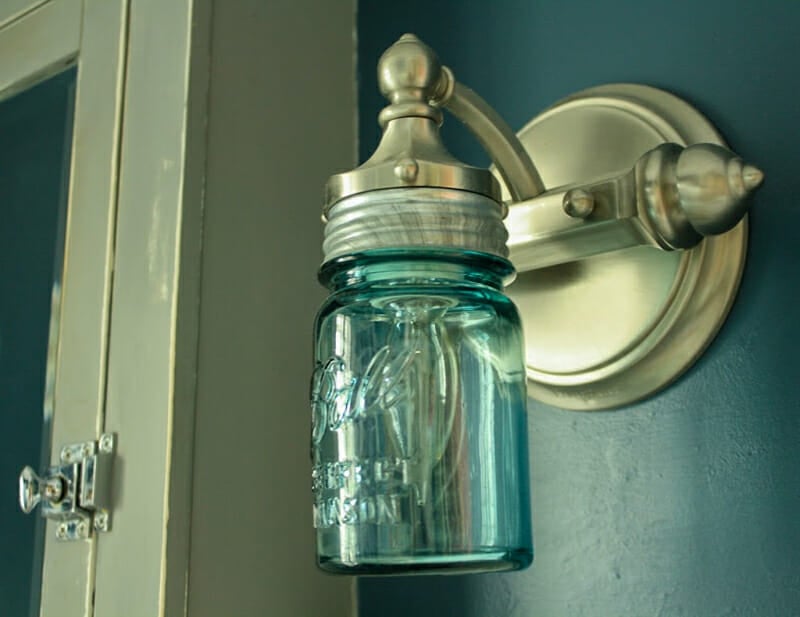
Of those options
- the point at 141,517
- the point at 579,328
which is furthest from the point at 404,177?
the point at 141,517

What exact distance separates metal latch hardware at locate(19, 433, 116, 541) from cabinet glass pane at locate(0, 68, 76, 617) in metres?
0.04

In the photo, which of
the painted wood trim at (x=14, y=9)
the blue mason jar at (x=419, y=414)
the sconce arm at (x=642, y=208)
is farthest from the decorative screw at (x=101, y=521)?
the painted wood trim at (x=14, y=9)

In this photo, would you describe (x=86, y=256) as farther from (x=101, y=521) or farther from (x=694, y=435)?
(x=694, y=435)

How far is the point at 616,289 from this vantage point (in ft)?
1.84

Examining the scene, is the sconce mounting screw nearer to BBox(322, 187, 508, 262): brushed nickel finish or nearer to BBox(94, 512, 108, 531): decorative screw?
BBox(322, 187, 508, 262): brushed nickel finish

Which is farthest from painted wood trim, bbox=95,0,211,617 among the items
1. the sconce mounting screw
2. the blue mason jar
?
the sconce mounting screw

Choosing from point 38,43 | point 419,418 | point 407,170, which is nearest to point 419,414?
point 419,418

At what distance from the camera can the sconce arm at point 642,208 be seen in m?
0.48

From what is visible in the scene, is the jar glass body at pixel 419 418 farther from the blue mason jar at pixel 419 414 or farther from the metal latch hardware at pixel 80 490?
the metal latch hardware at pixel 80 490

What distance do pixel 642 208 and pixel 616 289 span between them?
0.23 feet

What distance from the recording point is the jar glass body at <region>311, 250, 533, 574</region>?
451 millimetres

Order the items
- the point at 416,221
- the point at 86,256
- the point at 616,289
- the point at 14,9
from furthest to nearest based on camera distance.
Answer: the point at 14,9, the point at 86,256, the point at 616,289, the point at 416,221

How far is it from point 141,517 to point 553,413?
0.24m

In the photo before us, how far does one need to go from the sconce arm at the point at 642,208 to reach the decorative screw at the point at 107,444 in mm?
264
